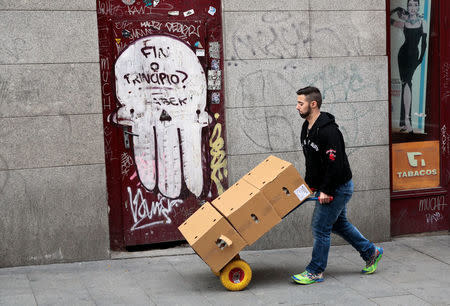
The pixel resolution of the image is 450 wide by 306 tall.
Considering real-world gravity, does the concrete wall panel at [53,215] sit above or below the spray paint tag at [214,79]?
below

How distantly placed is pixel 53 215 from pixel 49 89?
4.31ft

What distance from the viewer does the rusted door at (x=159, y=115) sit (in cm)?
725

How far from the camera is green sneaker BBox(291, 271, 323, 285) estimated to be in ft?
20.3

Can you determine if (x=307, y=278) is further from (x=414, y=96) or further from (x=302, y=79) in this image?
(x=414, y=96)

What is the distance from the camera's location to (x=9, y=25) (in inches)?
266

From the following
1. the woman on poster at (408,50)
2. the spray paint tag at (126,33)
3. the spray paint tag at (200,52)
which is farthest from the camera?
the woman on poster at (408,50)

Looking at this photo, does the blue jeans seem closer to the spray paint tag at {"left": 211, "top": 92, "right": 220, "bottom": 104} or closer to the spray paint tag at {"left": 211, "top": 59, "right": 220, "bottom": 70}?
the spray paint tag at {"left": 211, "top": 92, "right": 220, "bottom": 104}

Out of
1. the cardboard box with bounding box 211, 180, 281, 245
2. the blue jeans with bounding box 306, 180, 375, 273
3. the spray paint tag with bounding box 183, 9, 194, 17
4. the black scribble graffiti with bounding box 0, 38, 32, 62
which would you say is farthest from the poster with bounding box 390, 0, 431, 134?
the black scribble graffiti with bounding box 0, 38, 32, 62

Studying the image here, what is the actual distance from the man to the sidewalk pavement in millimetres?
348

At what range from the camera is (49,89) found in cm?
690

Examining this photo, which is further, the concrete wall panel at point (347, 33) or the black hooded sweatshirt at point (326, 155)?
the concrete wall panel at point (347, 33)

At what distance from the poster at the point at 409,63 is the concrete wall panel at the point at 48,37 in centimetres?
364

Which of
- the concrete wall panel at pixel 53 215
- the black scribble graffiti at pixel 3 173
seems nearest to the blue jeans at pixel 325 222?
the concrete wall panel at pixel 53 215

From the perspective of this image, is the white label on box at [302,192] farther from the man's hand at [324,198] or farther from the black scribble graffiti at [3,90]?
the black scribble graffiti at [3,90]
